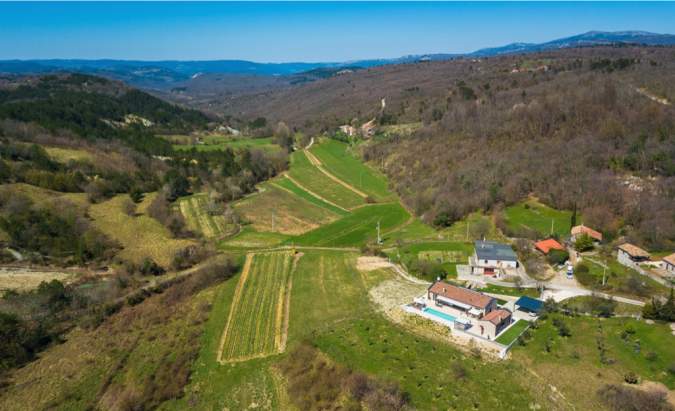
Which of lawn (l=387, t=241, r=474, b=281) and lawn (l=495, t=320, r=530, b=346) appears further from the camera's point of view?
lawn (l=387, t=241, r=474, b=281)

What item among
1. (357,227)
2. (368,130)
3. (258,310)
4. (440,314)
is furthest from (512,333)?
(368,130)

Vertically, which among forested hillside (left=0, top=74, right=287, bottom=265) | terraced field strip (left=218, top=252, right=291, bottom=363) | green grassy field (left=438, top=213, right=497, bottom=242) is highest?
forested hillside (left=0, top=74, right=287, bottom=265)

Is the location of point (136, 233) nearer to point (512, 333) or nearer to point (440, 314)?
point (440, 314)

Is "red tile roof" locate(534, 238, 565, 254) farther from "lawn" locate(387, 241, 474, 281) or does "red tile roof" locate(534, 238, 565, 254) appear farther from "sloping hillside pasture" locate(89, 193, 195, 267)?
"sloping hillside pasture" locate(89, 193, 195, 267)

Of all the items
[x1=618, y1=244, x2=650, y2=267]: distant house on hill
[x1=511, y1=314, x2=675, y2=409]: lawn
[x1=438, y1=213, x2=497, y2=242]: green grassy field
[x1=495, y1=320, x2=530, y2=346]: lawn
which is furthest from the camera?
[x1=438, y1=213, x2=497, y2=242]: green grassy field

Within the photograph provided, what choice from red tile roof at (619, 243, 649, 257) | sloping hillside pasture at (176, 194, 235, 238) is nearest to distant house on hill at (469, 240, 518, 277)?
red tile roof at (619, 243, 649, 257)

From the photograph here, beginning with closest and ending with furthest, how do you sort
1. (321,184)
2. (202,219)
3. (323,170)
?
(202,219) < (321,184) < (323,170)
